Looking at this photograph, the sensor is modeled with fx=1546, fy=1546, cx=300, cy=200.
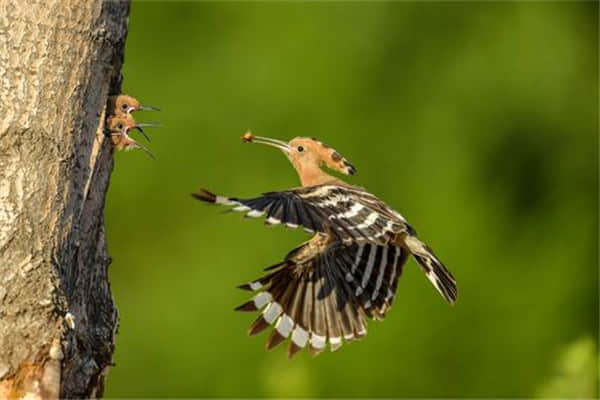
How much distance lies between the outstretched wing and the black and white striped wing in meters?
0.15

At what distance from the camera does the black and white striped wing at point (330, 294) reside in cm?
402

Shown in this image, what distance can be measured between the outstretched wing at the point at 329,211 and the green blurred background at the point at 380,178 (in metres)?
3.57

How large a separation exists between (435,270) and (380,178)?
16.2 ft

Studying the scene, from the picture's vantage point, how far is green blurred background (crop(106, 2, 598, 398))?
856cm

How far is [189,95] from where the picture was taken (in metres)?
8.98

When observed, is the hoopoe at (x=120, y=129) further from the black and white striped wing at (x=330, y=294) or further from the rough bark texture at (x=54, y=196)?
the black and white striped wing at (x=330, y=294)

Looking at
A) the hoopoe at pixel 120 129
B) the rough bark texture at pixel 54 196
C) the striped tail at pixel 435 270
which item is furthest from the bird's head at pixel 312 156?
the rough bark texture at pixel 54 196

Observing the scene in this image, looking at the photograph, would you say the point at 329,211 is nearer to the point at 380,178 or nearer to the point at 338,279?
the point at 338,279

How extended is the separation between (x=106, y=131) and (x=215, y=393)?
5090 millimetres

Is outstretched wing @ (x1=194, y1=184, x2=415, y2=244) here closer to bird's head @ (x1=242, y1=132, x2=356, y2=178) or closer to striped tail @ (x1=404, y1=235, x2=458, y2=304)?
striped tail @ (x1=404, y1=235, x2=458, y2=304)

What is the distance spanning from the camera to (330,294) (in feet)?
13.5

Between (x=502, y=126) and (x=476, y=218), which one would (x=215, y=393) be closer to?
(x=476, y=218)

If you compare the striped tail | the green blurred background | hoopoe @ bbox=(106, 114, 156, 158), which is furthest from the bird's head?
the green blurred background

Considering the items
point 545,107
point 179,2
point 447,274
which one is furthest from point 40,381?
point 545,107
